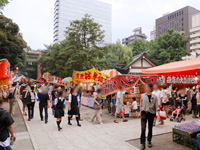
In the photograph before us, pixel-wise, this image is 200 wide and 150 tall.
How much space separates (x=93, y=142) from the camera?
5.26 m

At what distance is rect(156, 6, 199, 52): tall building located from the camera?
66875 mm

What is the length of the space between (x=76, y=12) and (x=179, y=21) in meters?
63.0

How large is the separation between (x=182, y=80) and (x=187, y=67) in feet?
23.3

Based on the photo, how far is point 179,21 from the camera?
71.6m

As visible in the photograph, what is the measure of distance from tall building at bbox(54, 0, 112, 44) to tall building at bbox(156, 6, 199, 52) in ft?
119

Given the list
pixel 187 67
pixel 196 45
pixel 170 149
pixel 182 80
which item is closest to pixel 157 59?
pixel 182 80

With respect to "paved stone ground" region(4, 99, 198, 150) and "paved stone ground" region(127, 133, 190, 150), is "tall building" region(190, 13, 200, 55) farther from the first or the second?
"paved stone ground" region(127, 133, 190, 150)

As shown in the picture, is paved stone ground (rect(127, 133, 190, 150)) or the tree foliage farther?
the tree foliage

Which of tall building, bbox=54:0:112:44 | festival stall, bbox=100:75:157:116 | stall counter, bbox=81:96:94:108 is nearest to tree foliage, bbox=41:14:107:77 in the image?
stall counter, bbox=81:96:94:108

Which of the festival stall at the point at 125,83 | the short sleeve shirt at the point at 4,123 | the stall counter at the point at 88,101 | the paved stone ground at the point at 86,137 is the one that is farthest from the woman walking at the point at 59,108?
the stall counter at the point at 88,101

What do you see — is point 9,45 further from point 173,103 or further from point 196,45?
point 196,45

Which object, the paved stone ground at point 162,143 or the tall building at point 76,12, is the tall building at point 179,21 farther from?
the paved stone ground at point 162,143

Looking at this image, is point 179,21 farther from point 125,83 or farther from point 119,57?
point 125,83

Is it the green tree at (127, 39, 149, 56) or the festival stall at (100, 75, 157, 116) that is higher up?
the green tree at (127, 39, 149, 56)
